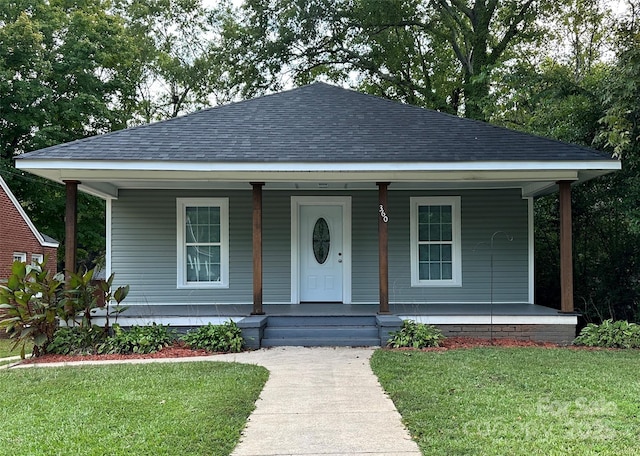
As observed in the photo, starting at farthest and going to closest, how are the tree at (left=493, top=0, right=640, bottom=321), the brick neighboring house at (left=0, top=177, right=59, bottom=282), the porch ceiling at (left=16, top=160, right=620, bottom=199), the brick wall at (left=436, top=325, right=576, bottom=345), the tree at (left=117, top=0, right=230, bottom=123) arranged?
the tree at (left=117, top=0, right=230, bottom=123), the brick neighboring house at (left=0, top=177, right=59, bottom=282), the tree at (left=493, top=0, right=640, bottom=321), the brick wall at (left=436, top=325, right=576, bottom=345), the porch ceiling at (left=16, top=160, right=620, bottom=199)

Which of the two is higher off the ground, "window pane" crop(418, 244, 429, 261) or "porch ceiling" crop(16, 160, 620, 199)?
"porch ceiling" crop(16, 160, 620, 199)

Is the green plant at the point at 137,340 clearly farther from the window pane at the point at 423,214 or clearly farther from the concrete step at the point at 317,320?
the window pane at the point at 423,214

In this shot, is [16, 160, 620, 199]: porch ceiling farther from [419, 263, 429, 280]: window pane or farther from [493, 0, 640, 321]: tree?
[419, 263, 429, 280]: window pane

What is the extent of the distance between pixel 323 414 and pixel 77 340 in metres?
4.78

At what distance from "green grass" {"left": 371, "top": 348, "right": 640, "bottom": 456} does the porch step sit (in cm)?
88

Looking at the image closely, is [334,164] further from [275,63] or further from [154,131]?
[275,63]

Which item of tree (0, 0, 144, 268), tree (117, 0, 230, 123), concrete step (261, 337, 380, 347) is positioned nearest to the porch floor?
concrete step (261, 337, 380, 347)

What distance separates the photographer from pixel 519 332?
819 cm

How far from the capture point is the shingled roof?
7875mm

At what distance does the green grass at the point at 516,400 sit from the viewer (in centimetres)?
363

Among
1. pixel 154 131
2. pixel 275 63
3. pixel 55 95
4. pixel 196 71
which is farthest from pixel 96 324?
pixel 196 71

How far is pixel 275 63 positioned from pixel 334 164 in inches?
531

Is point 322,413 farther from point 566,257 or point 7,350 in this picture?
point 7,350

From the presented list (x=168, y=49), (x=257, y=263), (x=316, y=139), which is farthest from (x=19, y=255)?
(x=316, y=139)
